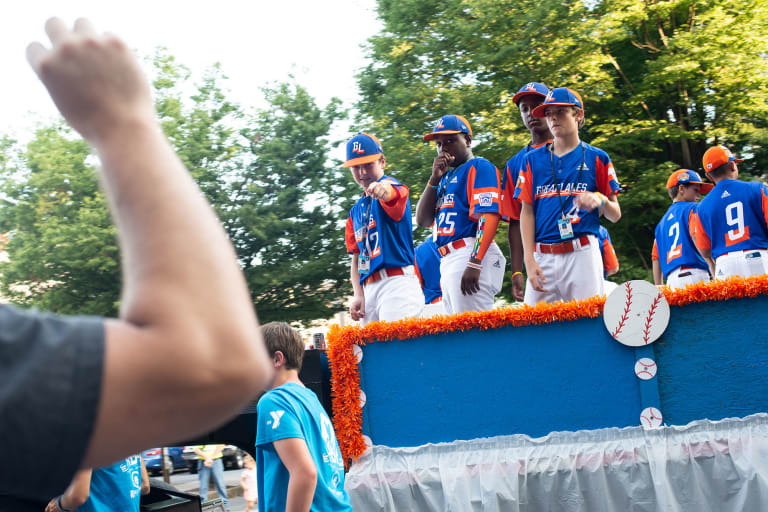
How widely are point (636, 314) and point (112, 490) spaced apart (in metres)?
3.00

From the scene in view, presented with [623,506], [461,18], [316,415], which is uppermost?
[461,18]

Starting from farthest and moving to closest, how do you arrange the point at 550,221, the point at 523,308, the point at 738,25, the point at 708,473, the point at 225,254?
1. the point at 738,25
2. the point at 550,221
3. the point at 523,308
4. the point at 708,473
5. the point at 225,254

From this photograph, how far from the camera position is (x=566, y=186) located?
16.1 ft

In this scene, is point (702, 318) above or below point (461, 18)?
below

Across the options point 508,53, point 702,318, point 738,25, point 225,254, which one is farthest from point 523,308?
point 738,25

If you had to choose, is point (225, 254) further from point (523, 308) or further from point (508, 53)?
point (508, 53)

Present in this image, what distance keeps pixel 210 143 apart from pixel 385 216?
15527 mm

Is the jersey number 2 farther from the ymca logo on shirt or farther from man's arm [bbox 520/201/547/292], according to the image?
the ymca logo on shirt

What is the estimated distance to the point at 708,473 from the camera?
3.88 metres

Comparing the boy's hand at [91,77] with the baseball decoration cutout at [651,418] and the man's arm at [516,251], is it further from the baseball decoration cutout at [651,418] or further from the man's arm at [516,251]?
the man's arm at [516,251]

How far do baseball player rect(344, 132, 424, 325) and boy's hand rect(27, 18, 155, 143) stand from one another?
15.1ft

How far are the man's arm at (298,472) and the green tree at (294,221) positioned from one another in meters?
16.6

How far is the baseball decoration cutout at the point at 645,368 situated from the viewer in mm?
3979

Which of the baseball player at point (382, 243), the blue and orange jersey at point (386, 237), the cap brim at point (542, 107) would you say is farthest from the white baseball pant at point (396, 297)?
the cap brim at point (542, 107)
